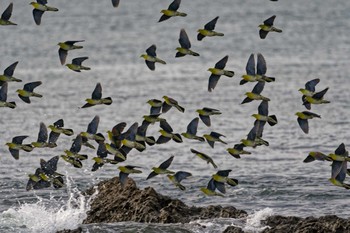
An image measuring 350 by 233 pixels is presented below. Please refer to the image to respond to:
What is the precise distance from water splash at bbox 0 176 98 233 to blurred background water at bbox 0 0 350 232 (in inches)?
1.2

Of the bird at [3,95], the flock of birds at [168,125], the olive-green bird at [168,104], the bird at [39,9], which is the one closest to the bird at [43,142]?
the flock of birds at [168,125]

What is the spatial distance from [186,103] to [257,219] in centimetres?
1842

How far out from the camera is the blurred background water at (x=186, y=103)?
2655cm

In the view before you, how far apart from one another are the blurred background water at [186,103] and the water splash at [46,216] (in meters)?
0.03

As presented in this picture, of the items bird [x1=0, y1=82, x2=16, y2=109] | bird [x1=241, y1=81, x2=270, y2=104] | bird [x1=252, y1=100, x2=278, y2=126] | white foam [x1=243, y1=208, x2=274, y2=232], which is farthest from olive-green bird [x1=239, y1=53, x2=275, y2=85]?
bird [x1=0, y1=82, x2=16, y2=109]

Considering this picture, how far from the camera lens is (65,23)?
77.9 metres

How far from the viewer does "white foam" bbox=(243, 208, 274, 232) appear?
2262 cm

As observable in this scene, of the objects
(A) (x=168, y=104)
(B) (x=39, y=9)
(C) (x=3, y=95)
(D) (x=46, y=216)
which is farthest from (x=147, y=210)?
(B) (x=39, y=9)

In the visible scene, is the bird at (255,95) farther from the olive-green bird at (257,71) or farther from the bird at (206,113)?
the bird at (206,113)

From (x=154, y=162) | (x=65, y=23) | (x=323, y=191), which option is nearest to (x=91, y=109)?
(x=154, y=162)

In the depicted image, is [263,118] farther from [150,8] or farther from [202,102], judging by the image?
[150,8]

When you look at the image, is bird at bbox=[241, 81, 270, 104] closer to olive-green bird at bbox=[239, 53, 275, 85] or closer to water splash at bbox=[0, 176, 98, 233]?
olive-green bird at bbox=[239, 53, 275, 85]

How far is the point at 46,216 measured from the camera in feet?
82.8

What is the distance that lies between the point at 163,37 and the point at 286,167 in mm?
38615
